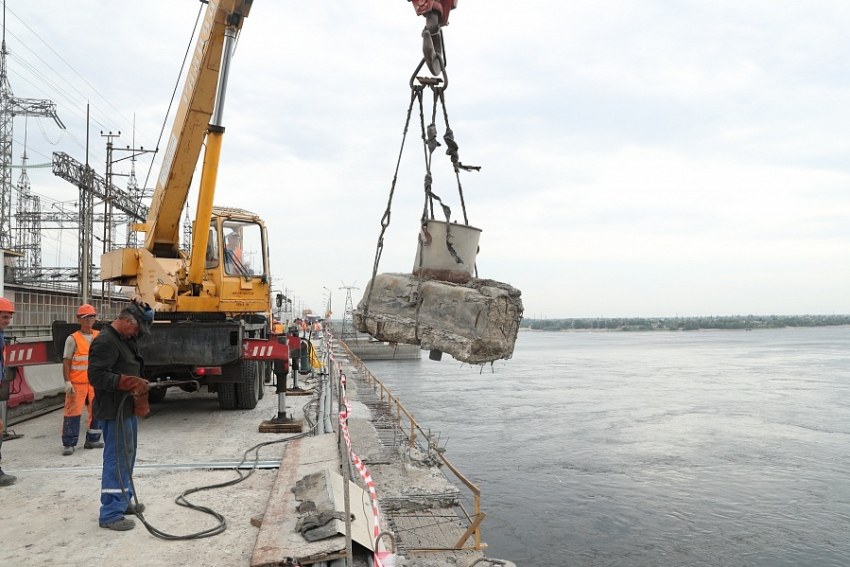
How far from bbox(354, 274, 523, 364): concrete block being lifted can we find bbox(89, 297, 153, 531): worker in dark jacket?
1.72 m

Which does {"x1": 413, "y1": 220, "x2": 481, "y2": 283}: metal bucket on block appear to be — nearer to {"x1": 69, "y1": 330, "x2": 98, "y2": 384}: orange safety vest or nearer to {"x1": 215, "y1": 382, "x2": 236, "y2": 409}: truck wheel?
{"x1": 69, "y1": 330, "x2": 98, "y2": 384}: orange safety vest

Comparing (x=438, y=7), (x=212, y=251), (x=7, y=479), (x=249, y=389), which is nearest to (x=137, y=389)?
(x=7, y=479)

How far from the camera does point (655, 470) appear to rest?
1572 cm

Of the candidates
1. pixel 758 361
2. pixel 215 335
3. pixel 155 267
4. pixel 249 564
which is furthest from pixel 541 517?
pixel 758 361

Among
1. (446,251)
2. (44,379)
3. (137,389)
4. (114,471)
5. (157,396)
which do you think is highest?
(446,251)

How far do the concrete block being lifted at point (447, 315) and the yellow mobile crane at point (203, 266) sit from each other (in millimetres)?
3476

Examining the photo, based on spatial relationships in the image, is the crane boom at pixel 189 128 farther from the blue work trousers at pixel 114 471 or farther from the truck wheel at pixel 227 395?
the blue work trousers at pixel 114 471

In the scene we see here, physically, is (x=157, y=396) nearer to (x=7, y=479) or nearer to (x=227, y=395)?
(x=227, y=395)

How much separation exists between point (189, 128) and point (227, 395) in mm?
3917

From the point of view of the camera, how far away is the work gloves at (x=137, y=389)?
404cm

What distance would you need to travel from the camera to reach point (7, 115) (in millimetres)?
27234

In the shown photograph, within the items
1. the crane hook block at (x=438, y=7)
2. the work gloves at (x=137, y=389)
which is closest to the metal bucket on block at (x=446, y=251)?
the crane hook block at (x=438, y=7)

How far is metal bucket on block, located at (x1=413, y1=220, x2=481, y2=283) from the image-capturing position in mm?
4457

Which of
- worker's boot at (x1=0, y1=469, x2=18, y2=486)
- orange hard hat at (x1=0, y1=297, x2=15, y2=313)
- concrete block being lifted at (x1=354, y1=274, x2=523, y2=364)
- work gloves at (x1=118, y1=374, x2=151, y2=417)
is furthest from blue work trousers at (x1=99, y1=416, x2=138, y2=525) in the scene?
concrete block being lifted at (x1=354, y1=274, x2=523, y2=364)
